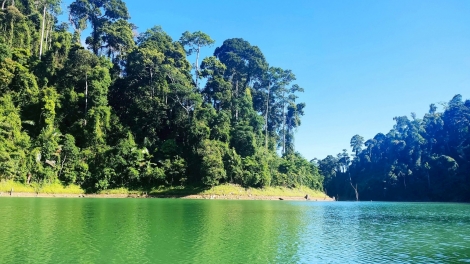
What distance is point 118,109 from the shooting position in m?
67.1

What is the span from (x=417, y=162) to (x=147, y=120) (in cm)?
6848

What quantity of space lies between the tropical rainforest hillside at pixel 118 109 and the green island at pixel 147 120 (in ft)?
0.64

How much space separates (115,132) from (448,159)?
73.3m

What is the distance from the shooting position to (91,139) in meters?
55.3

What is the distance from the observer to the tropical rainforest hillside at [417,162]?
79625mm

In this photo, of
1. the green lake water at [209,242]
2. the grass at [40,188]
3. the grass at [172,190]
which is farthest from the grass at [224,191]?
the green lake water at [209,242]

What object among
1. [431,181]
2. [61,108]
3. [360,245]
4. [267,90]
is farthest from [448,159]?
[61,108]

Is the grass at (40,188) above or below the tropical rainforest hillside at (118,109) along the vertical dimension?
below

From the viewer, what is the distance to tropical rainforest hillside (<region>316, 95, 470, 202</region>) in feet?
261

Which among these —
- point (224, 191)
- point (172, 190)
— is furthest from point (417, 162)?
point (172, 190)

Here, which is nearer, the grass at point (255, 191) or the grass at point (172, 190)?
the grass at point (172, 190)

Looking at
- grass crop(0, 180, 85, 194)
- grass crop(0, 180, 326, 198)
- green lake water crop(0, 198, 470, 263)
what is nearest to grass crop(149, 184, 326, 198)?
grass crop(0, 180, 326, 198)

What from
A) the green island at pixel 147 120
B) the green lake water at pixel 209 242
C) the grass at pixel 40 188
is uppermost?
the green island at pixel 147 120

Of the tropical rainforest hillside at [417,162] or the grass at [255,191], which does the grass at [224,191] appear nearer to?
the grass at [255,191]
